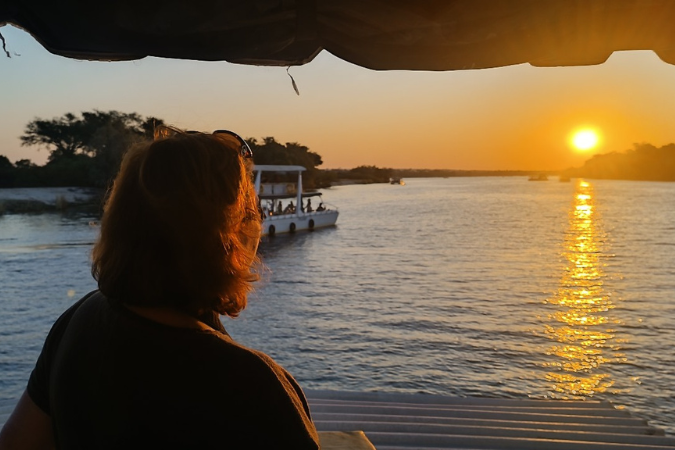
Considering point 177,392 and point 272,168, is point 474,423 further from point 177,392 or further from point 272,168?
point 272,168

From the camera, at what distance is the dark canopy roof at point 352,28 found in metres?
2.47

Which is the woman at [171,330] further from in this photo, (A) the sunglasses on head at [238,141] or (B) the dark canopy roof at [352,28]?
(B) the dark canopy roof at [352,28]

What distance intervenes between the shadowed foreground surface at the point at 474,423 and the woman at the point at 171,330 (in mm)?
1701

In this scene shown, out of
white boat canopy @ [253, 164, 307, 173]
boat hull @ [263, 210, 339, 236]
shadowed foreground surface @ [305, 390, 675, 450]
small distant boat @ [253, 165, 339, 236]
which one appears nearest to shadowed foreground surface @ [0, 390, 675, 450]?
shadowed foreground surface @ [305, 390, 675, 450]

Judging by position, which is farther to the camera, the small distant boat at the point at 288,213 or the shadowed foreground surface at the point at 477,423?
the small distant boat at the point at 288,213

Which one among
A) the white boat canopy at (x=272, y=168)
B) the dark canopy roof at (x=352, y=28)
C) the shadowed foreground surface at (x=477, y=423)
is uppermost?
the dark canopy roof at (x=352, y=28)

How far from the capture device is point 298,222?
41.3m

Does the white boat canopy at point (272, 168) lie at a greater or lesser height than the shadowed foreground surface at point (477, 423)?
greater

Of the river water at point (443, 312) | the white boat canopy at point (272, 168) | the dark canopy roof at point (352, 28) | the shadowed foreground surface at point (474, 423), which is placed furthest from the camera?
the white boat canopy at point (272, 168)

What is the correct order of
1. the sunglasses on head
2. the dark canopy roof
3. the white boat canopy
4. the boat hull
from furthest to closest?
the boat hull, the white boat canopy, the dark canopy roof, the sunglasses on head

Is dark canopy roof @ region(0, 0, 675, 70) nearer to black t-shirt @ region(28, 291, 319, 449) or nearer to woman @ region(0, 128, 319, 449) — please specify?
woman @ region(0, 128, 319, 449)

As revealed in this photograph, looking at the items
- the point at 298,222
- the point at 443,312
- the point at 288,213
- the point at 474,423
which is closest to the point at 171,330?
the point at 474,423

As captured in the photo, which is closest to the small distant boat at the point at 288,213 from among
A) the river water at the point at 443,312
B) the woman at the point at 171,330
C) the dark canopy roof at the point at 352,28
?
the river water at the point at 443,312

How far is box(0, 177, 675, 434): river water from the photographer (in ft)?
39.5
